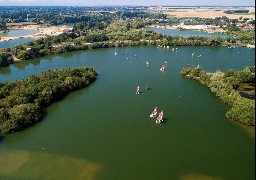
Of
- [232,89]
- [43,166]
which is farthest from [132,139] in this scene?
[232,89]

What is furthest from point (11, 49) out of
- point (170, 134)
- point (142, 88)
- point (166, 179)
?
point (166, 179)

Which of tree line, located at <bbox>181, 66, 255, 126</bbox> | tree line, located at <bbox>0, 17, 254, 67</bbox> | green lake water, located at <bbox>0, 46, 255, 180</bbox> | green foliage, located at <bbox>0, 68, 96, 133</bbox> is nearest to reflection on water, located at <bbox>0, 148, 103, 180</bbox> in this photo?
green lake water, located at <bbox>0, 46, 255, 180</bbox>

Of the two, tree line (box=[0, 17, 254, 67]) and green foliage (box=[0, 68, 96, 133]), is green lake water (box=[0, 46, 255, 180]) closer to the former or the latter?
green foliage (box=[0, 68, 96, 133])

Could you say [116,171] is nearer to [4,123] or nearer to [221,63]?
[4,123]

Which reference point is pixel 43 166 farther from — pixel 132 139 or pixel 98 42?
pixel 98 42

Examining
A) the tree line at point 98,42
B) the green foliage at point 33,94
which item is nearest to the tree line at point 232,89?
the green foliage at point 33,94

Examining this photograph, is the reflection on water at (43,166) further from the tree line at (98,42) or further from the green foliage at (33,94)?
the tree line at (98,42)
